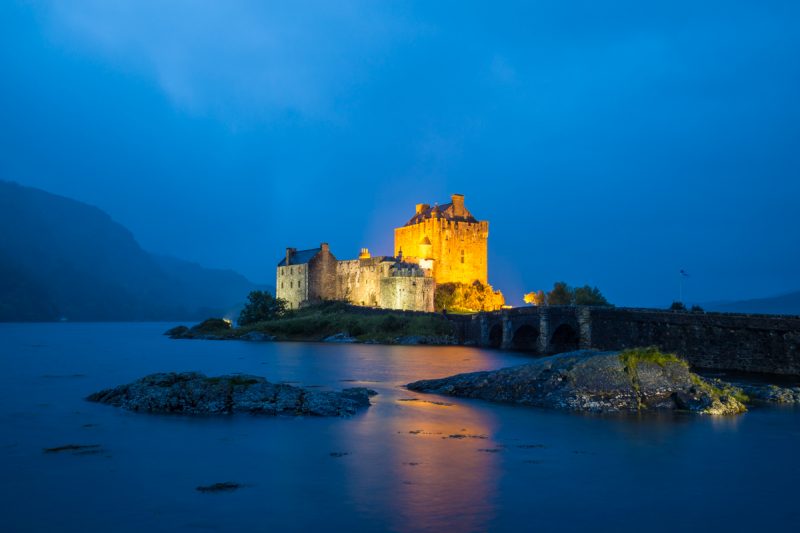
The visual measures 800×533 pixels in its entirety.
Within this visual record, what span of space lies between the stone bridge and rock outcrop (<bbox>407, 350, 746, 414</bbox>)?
13299 millimetres

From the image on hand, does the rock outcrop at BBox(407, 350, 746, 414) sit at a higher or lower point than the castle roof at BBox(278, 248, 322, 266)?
lower

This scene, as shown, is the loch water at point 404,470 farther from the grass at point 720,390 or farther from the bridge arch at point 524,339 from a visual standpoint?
the bridge arch at point 524,339

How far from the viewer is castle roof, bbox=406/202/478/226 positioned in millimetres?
109188

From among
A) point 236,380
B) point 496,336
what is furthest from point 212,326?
point 236,380

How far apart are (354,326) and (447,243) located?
29778 millimetres

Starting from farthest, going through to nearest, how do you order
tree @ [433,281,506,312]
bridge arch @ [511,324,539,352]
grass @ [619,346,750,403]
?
tree @ [433,281,506,312] → bridge arch @ [511,324,539,352] → grass @ [619,346,750,403]

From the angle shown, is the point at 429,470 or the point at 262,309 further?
the point at 262,309

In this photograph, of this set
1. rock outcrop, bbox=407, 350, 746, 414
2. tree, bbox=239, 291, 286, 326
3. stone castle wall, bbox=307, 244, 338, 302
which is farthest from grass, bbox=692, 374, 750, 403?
stone castle wall, bbox=307, 244, 338, 302

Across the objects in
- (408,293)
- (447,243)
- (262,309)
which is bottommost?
(262,309)

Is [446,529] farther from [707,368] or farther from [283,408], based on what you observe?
[707,368]

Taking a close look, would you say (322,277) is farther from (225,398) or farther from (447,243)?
(225,398)

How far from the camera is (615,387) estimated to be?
79.7 ft

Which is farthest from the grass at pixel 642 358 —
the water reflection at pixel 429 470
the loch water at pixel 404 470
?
the water reflection at pixel 429 470

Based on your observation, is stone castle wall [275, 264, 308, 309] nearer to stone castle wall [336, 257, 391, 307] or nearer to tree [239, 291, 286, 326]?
tree [239, 291, 286, 326]
